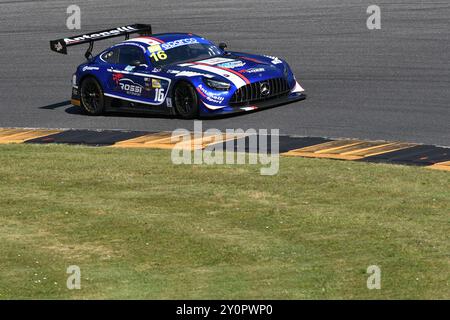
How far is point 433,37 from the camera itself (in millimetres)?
25031

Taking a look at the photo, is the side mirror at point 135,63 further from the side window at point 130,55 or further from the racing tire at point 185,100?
the racing tire at point 185,100

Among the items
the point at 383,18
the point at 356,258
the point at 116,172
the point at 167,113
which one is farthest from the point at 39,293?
the point at 383,18

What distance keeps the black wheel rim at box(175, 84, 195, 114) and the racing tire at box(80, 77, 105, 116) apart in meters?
1.92

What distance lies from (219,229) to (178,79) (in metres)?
7.13

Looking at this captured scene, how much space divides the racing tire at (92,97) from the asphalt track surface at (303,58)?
25cm

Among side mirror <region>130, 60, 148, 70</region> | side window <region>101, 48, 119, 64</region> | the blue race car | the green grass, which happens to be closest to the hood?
the blue race car

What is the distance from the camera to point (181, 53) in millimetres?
21141

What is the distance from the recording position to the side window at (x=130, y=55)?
2116cm

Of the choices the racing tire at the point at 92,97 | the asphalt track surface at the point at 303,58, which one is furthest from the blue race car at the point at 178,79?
the asphalt track surface at the point at 303,58

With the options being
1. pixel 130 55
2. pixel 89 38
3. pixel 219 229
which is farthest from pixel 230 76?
→ pixel 219 229

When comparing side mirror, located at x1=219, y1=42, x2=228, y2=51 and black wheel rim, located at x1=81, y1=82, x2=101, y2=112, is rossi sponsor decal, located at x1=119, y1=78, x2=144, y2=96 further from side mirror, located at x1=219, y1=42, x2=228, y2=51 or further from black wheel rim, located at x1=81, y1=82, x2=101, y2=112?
side mirror, located at x1=219, y1=42, x2=228, y2=51

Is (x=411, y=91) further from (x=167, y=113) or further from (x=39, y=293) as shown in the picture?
(x=39, y=293)

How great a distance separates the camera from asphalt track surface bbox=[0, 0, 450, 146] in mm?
19891

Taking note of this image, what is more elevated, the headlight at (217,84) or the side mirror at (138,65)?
the side mirror at (138,65)
